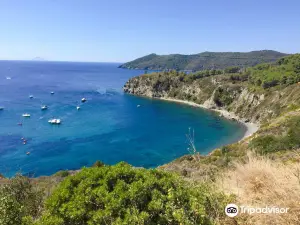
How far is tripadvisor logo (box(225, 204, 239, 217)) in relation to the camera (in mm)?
5461

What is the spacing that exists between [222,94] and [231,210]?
95082mm

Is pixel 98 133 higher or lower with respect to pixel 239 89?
lower

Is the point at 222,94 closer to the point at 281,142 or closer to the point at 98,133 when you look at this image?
the point at 98,133

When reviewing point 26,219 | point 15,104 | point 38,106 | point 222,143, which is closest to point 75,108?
point 38,106

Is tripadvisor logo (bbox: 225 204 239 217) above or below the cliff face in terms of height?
above

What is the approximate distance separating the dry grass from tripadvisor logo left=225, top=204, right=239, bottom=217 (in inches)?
4.5

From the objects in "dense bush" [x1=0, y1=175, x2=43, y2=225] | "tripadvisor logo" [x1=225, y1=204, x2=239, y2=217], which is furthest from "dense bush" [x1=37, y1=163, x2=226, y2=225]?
"dense bush" [x1=0, y1=175, x2=43, y2=225]

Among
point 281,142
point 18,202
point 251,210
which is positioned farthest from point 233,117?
point 251,210

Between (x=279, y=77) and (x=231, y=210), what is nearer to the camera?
(x=231, y=210)

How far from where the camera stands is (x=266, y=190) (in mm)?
5461

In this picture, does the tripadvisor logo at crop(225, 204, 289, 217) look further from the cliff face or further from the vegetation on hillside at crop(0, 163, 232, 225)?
the cliff face

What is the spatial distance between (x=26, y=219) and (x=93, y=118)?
239ft

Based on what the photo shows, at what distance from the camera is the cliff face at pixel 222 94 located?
69.4 m

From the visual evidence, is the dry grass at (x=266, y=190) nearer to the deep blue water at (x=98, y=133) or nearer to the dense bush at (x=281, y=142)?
the dense bush at (x=281, y=142)
